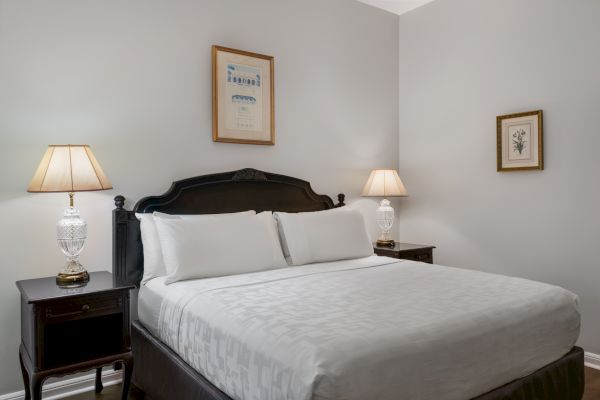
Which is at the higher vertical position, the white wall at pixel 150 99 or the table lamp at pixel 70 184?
the white wall at pixel 150 99

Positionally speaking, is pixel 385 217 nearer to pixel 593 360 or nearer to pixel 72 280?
A: pixel 593 360

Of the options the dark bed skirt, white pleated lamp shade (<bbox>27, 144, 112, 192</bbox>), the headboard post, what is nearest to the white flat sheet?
the dark bed skirt

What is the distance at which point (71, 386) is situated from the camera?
2576 mm

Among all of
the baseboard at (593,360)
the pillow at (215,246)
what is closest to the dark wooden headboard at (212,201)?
the pillow at (215,246)

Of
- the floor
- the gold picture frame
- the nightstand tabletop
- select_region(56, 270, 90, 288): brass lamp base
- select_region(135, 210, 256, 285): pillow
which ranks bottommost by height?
the floor

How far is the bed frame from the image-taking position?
1.85 meters

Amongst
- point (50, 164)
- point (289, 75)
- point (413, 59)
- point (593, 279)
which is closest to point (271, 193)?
point (289, 75)

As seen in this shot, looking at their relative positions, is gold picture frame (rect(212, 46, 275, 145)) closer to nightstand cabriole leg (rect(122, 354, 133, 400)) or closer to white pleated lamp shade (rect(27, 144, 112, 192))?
white pleated lamp shade (rect(27, 144, 112, 192))

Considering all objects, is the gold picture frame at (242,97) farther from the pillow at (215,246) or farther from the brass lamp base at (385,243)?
the brass lamp base at (385,243)

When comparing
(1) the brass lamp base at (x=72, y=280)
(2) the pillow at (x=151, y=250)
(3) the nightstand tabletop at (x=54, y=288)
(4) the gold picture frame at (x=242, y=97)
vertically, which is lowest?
(3) the nightstand tabletop at (x=54, y=288)

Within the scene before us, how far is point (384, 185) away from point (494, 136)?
37.8 inches

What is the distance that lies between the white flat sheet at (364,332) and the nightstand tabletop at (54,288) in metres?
0.24

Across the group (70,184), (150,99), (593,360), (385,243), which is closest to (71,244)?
(70,184)

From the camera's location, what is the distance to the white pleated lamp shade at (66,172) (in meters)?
2.20
